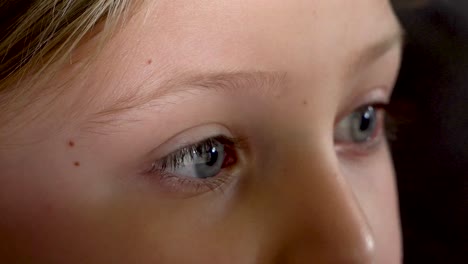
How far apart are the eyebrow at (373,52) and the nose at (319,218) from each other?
0.28 ft

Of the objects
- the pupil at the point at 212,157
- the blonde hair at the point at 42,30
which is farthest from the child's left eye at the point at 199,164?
the blonde hair at the point at 42,30

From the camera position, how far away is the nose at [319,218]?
560 millimetres

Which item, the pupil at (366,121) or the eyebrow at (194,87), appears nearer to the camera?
the eyebrow at (194,87)

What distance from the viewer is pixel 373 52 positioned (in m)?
0.63

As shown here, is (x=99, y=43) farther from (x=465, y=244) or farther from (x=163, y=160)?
(x=465, y=244)

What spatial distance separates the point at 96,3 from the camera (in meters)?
0.48

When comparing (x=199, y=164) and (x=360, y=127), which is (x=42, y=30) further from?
(x=360, y=127)

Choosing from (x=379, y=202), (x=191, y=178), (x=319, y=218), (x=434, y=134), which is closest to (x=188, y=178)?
(x=191, y=178)

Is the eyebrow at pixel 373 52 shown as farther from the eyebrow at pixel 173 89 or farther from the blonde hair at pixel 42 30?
the blonde hair at pixel 42 30

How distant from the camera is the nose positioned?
0.56 meters

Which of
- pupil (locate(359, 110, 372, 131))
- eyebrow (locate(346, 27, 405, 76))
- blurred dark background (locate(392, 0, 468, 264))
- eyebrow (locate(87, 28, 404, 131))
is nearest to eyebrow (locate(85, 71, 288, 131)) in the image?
eyebrow (locate(87, 28, 404, 131))

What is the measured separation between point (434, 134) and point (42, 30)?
0.59 metres

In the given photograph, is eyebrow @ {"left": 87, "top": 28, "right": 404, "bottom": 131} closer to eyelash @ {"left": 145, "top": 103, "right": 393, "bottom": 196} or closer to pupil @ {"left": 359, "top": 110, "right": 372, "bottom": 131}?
eyelash @ {"left": 145, "top": 103, "right": 393, "bottom": 196}

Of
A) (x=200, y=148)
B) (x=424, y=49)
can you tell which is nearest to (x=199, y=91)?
(x=200, y=148)
